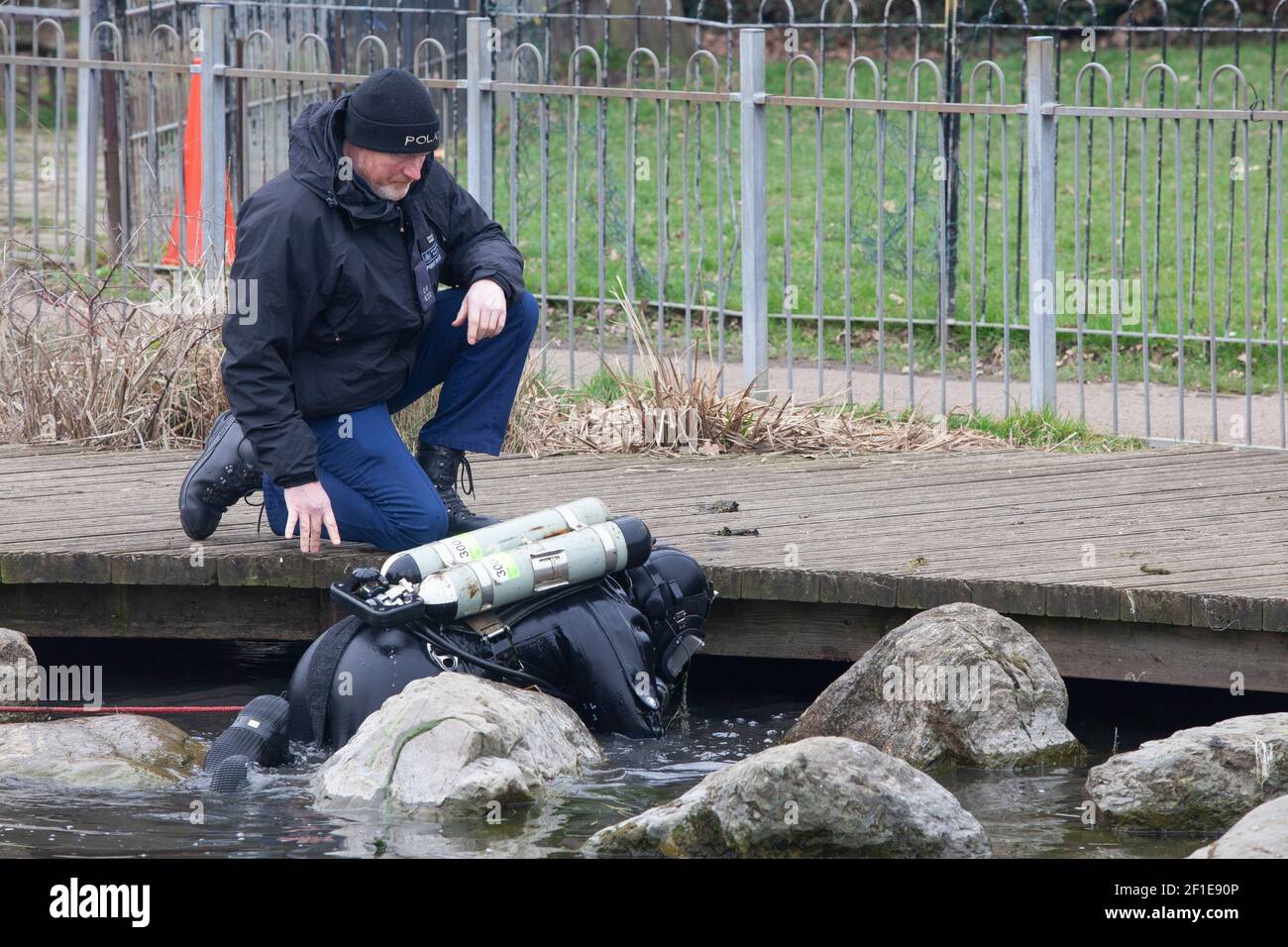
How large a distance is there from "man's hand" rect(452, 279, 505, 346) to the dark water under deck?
1289mm

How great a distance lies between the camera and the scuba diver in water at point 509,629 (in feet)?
18.3

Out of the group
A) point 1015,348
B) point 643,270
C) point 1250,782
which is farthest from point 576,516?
point 643,270

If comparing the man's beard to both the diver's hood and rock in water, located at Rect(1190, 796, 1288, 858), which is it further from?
rock in water, located at Rect(1190, 796, 1288, 858)

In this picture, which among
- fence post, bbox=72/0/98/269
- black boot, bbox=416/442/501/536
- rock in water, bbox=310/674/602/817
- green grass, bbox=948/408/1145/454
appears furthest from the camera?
fence post, bbox=72/0/98/269

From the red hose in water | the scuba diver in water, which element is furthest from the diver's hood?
the red hose in water

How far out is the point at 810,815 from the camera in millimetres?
4613

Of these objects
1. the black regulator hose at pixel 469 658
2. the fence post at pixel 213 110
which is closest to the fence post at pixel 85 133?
the fence post at pixel 213 110

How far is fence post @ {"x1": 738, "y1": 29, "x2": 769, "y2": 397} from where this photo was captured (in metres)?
8.70

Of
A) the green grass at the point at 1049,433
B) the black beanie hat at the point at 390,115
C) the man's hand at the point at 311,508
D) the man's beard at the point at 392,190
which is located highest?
the black beanie hat at the point at 390,115

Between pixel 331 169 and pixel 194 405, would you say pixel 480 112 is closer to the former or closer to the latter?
pixel 194 405

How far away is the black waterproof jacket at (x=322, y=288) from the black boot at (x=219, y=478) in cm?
29

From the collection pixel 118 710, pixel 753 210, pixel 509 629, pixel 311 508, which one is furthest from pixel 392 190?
pixel 753 210

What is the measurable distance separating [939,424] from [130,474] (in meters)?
3.30

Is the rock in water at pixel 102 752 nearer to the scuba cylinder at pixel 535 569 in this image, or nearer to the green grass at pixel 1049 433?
the scuba cylinder at pixel 535 569
